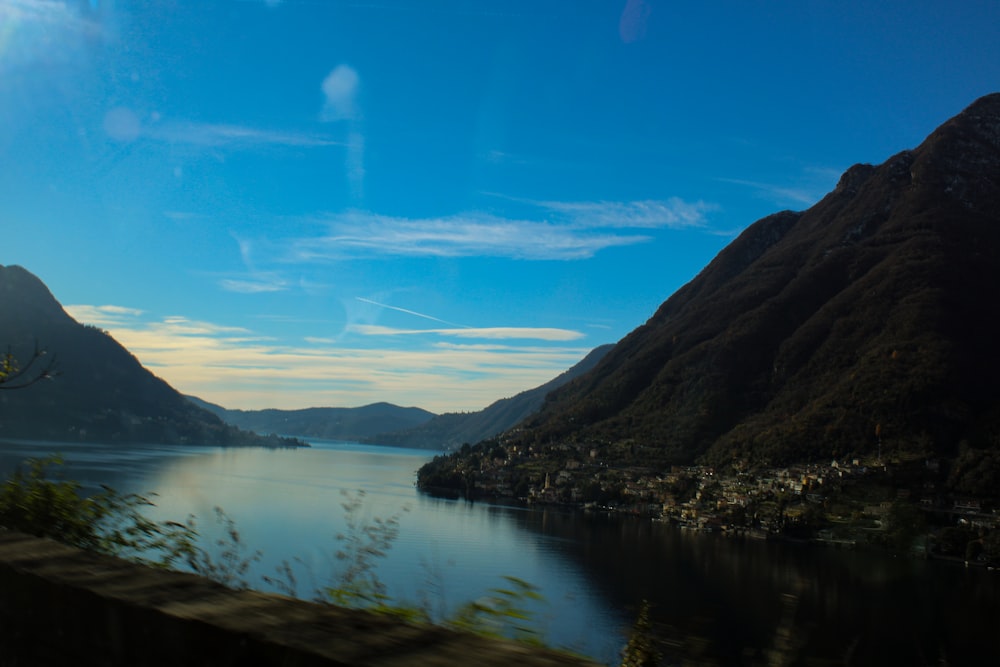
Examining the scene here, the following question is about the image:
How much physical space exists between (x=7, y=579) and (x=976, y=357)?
2284 inches

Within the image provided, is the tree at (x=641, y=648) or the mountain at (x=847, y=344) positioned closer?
the tree at (x=641, y=648)

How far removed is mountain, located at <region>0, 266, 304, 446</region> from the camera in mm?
69500

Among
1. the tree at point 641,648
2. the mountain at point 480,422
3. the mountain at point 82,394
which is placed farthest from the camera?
the mountain at point 480,422

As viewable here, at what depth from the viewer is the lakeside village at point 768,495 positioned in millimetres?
3459

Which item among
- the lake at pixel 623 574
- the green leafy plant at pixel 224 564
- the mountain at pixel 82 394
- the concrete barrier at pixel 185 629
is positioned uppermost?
the mountain at pixel 82 394

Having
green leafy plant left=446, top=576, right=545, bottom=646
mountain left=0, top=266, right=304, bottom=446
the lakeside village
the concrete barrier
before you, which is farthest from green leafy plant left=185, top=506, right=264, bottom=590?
mountain left=0, top=266, right=304, bottom=446

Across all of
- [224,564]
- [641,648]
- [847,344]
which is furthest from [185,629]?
[847,344]

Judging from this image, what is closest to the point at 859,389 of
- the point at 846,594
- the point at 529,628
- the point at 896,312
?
the point at 896,312

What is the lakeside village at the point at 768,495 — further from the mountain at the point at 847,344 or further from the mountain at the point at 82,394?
the mountain at the point at 82,394

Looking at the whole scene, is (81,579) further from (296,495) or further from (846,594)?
(296,495)

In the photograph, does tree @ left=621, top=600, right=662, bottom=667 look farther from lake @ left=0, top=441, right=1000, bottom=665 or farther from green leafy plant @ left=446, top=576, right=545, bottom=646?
green leafy plant @ left=446, top=576, right=545, bottom=646

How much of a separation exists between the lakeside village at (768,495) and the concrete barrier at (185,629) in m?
2.40

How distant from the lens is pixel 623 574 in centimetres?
2516

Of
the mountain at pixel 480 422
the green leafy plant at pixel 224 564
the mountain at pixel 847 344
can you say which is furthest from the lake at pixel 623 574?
the mountain at pixel 480 422
